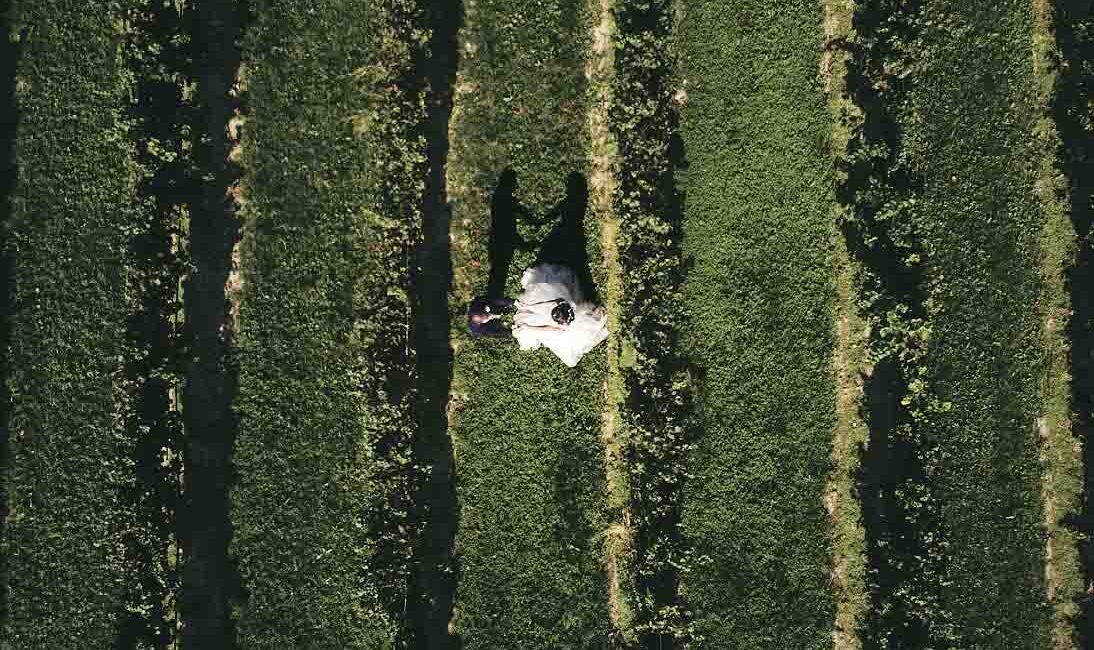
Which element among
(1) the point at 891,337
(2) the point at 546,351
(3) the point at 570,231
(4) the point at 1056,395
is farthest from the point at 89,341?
(4) the point at 1056,395

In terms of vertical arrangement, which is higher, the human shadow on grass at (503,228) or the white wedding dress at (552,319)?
the human shadow on grass at (503,228)

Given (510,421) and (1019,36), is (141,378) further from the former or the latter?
(1019,36)

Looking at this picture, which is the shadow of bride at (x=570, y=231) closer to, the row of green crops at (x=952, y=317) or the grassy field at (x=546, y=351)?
the grassy field at (x=546, y=351)

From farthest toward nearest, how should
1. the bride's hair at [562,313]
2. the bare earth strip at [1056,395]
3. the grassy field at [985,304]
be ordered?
the bare earth strip at [1056,395], the grassy field at [985,304], the bride's hair at [562,313]

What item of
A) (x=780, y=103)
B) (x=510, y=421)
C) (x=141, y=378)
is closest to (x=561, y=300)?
(x=510, y=421)

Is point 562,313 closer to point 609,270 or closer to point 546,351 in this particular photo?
point 546,351

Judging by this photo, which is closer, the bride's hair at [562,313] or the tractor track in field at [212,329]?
the bride's hair at [562,313]

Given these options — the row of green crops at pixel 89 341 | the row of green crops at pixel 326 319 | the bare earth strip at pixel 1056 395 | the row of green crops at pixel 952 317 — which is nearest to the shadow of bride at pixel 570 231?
the row of green crops at pixel 326 319

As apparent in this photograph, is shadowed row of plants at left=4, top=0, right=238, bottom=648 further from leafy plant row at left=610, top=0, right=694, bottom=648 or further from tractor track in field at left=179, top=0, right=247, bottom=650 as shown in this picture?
leafy plant row at left=610, top=0, right=694, bottom=648
